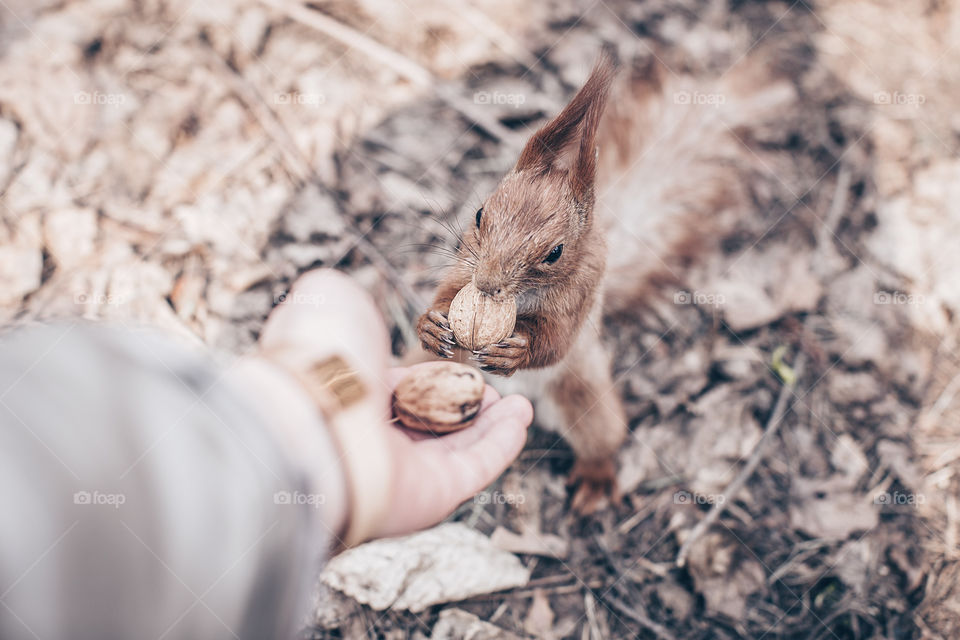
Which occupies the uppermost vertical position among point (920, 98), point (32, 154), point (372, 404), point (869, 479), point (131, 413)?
point (920, 98)

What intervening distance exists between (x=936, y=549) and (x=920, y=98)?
193 centimetres

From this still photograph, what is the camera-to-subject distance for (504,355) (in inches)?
64.3

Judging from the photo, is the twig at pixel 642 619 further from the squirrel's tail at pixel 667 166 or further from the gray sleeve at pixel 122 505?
the gray sleeve at pixel 122 505

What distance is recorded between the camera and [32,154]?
2.13m

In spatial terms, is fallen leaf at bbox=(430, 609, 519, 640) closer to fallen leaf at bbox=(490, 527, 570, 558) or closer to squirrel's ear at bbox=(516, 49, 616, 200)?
fallen leaf at bbox=(490, 527, 570, 558)

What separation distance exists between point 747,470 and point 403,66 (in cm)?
219

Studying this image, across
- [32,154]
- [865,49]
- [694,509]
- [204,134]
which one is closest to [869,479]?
[694,509]

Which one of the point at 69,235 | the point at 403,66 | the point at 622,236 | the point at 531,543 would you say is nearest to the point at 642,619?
the point at 531,543

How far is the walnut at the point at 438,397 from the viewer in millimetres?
1671

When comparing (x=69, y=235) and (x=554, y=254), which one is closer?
(x=554, y=254)

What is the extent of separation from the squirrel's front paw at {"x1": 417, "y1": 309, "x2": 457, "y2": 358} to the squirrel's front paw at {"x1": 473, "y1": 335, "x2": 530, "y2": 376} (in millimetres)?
103

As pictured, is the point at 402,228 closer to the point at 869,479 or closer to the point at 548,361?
the point at 548,361

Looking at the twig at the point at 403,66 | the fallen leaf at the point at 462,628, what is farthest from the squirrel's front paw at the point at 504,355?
the twig at the point at 403,66

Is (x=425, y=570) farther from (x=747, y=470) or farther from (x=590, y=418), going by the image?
(x=747, y=470)
